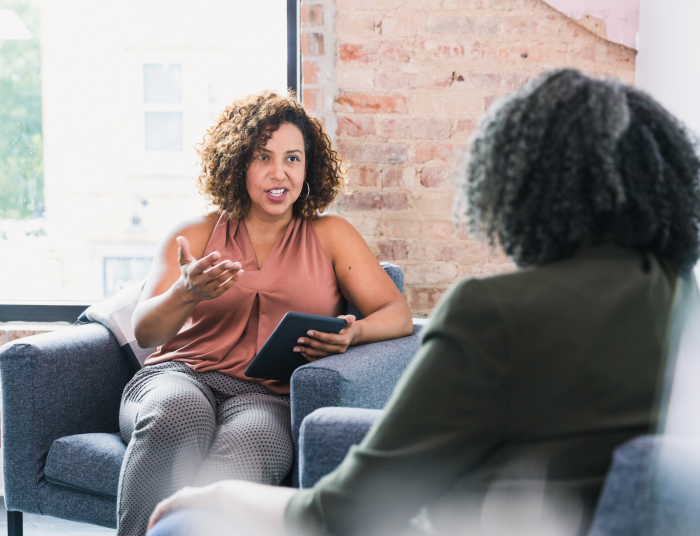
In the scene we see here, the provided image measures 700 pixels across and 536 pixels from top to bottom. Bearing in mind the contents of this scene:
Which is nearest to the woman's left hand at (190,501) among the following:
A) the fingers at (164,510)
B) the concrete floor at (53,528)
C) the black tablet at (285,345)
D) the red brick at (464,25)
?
the fingers at (164,510)

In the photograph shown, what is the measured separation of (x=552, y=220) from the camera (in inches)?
26.3

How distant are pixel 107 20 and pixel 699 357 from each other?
2.38m

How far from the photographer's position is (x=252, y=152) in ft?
5.84

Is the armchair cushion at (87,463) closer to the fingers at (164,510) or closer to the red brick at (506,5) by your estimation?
the fingers at (164,510)

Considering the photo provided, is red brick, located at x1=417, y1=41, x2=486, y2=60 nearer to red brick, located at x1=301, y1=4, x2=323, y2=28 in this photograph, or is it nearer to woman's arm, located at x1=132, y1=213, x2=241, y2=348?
red brick, located at x1=301, y1=4, x2=323, y2=28

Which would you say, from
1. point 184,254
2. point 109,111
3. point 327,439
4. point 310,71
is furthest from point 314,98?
point 327,439

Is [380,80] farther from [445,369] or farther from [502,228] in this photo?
[445,369]

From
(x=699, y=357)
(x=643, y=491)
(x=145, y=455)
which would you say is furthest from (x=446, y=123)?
(x=643, y=491)

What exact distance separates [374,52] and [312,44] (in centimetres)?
22

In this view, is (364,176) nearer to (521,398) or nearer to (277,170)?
(277,170)

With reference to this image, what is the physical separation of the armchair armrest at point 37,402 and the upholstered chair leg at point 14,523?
12 centimetres

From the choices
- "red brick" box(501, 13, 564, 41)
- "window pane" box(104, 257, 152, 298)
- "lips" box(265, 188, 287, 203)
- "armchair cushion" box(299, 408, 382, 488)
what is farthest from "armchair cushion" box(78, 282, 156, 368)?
"red brick" box(501, 13, 564, 41)

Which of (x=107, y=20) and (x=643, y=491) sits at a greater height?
(x=107, y=20)

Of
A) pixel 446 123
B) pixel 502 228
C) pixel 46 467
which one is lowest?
pixel 46 467
